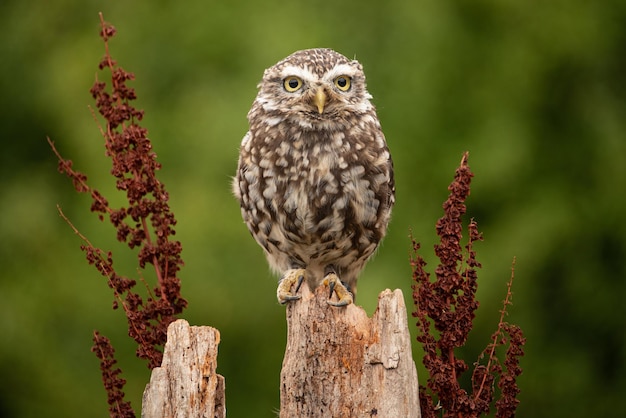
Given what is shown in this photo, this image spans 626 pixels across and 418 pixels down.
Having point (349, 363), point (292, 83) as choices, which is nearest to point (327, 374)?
point (349, 363)

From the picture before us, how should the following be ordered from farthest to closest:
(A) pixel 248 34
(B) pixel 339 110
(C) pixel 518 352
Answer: (A) pixel 248 34 → (B) pixel 339 110 → (C) pixel 518 352

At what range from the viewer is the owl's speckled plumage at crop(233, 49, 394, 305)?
4070mm

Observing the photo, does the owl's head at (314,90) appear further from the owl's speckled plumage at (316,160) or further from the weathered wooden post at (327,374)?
the weathered wooden post at (327,374)

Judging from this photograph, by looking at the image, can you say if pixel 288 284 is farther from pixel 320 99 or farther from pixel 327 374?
pixel 320 99

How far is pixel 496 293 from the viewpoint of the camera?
5.84 metres

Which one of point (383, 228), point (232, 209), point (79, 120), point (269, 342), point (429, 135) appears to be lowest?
point (383, 228)

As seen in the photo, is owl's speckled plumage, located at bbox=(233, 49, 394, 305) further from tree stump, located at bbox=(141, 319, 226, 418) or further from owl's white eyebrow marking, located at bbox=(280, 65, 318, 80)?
tree stump, located at bbox=(141, 319, 226, 418)

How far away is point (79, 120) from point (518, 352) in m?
3.88

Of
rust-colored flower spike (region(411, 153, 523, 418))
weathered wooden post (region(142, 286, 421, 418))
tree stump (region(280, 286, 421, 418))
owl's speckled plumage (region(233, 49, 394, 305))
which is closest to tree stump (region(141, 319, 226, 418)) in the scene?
weathered wooden post (region(142, 286, 421, 418))

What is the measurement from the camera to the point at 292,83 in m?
4.07

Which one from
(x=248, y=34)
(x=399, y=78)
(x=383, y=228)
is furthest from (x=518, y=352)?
(x=248, y=34)

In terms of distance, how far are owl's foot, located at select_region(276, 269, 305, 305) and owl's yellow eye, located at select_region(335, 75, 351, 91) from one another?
0.84m

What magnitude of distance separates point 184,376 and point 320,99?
1205 millimetres

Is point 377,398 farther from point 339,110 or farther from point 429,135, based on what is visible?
point 429,135
